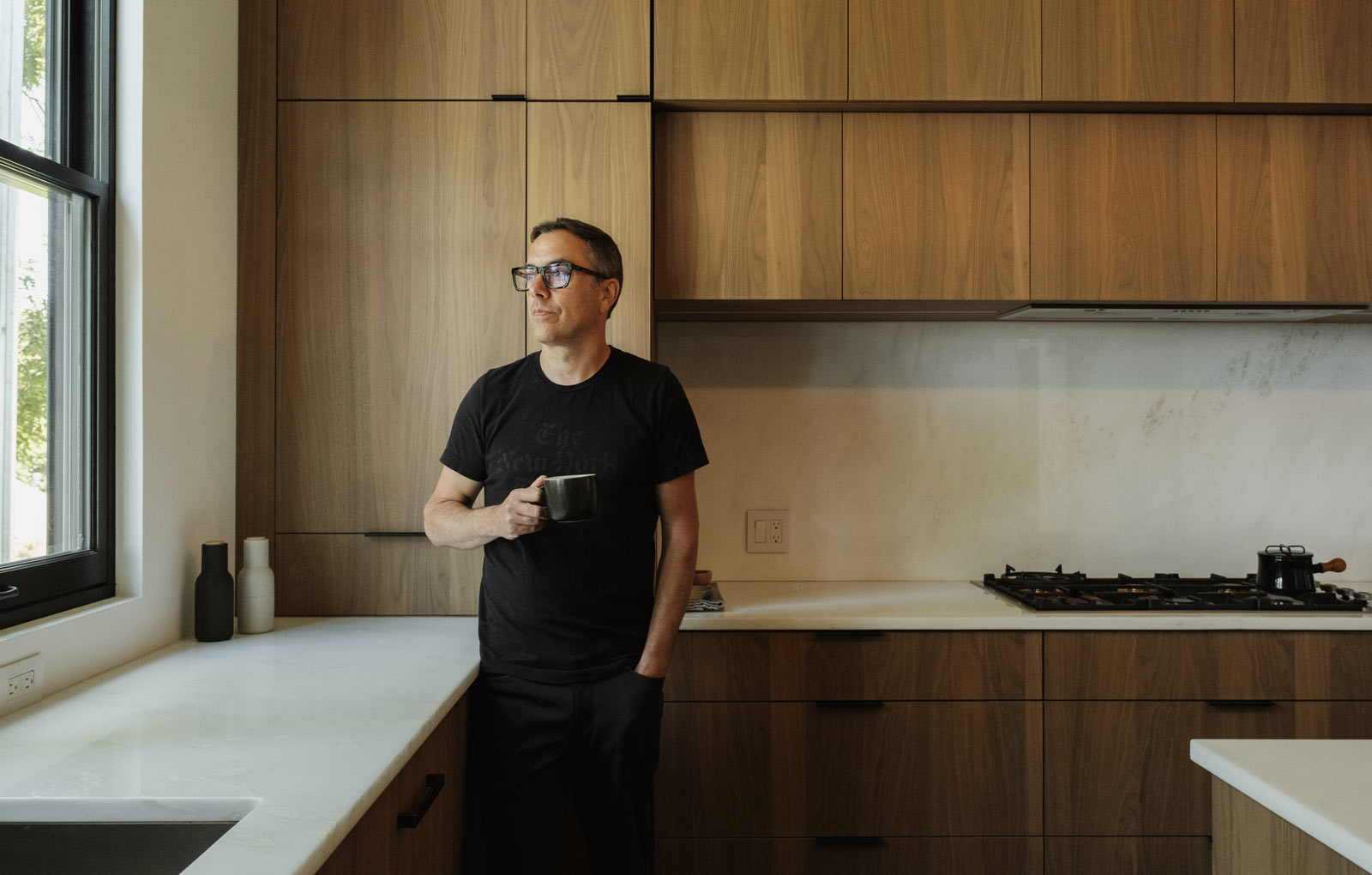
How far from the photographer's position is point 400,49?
231cm

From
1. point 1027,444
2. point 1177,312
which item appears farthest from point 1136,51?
point 1027,444

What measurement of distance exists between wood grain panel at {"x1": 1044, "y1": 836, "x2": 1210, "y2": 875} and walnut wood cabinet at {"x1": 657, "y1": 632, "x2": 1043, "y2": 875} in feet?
0.52

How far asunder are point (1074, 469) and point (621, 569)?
173 cm

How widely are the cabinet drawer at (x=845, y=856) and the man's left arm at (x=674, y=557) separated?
72 centimetres

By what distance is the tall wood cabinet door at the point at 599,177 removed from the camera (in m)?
2.31

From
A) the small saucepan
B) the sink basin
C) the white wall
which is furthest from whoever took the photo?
the small saucepan

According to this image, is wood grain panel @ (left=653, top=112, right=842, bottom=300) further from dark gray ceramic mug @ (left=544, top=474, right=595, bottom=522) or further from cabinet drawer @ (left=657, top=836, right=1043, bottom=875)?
cabinet drawer @ (left=657, top=836, right=1043, bottom=875)

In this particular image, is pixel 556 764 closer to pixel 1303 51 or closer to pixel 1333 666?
pixel 1333 666

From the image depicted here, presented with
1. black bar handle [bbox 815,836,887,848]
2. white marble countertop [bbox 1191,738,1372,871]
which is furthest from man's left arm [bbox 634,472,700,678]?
white marble countertop [bbox 1191,738,1372,871]

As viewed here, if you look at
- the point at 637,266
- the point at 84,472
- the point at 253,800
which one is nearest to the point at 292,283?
the point at 84,472

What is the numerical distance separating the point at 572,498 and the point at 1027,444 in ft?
6.04

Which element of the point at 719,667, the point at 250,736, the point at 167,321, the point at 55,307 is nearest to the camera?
the point at 250,736

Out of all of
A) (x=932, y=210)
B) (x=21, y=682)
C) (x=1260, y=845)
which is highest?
(x=932, y=210)

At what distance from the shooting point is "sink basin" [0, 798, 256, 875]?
1114 mm
